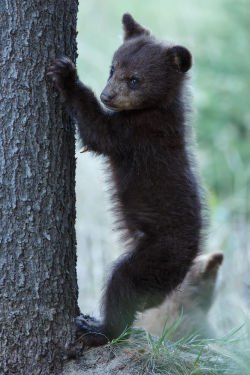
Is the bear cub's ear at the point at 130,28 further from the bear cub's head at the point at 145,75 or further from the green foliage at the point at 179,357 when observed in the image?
the green foliage at the point at 179,357

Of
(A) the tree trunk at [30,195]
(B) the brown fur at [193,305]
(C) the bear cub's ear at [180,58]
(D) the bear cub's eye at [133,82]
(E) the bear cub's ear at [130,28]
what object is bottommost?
(B) the brown fur at [193,305]

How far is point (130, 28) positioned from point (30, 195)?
1764 millimetres

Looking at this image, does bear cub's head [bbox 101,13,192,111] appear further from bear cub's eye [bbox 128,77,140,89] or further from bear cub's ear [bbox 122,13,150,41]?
bear cub's ear [bbox 122,13,150,41]

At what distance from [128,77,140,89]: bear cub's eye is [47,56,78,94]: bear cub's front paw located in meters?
0.52

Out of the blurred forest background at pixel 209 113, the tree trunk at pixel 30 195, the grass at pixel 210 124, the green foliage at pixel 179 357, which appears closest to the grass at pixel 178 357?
the green foliage at pixel 179 357

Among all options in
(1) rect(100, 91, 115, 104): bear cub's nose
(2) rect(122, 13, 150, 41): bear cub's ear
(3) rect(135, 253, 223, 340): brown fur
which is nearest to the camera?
(1) rect(100, 91, 115, 104): bear cub's nose

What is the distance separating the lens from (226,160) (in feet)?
32.3

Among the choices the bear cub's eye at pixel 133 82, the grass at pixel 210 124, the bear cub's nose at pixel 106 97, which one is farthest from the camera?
the grass at pixel 210 124

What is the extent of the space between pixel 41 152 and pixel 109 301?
999 millimetres

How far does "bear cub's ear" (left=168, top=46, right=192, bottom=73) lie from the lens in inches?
145

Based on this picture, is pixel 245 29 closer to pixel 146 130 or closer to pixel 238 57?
pixel 238 57

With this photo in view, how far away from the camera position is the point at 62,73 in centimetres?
317

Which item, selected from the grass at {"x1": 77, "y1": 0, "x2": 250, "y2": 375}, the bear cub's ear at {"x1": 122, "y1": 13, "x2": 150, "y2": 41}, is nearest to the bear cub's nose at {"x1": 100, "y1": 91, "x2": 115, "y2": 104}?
the bear cub's ear at {"x1": 122, "y1": 13, "x2": 150, "y2": 41}

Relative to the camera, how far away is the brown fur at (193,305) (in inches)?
199
